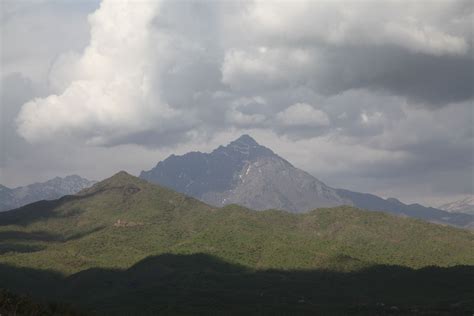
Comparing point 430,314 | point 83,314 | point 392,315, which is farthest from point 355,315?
point 83,314

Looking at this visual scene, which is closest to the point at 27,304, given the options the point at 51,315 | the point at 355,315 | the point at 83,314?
the point at 51,315

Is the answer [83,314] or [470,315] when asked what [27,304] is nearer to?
[83,314]

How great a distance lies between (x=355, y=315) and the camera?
199750 millimetres

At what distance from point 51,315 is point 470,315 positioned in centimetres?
18742

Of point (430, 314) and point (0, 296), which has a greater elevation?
point (0, 296)

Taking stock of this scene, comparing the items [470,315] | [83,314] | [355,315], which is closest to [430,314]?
[470,315]

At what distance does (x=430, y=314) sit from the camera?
198 meters

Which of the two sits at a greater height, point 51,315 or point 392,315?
point 51,315

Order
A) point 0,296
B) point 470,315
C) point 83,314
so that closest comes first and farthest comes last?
1. point 0,296
2. point 83,314
3. point 470,315

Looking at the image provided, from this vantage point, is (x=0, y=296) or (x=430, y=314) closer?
(x=0, y=296)

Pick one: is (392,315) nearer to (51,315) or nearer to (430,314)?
(430,314)

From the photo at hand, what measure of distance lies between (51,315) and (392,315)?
182 m

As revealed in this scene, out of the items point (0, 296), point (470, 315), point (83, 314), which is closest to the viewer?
point (0, 296)

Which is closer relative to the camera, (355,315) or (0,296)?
(0,296)
